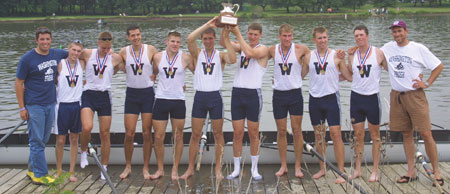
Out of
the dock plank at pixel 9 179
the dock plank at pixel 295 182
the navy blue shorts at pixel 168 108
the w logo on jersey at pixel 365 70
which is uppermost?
the w logo on jersey at pixel 365 70

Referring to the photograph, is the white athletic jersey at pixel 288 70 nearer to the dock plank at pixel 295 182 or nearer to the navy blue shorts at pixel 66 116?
the dock plank at pixel 295 182

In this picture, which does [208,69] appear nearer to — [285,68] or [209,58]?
[209,58]

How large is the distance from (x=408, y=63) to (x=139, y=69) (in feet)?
12.6

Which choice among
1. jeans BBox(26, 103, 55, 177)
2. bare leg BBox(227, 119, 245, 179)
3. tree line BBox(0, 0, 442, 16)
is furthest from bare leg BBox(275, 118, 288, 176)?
tree line BBox(0, 0, 442, 16)

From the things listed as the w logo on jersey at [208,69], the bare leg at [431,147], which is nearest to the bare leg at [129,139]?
the w logo on jersey at [208,69]

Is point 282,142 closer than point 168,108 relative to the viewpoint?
No

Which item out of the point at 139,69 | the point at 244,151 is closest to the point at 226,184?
the point at 244,151

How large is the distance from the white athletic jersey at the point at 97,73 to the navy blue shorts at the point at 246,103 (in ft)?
6.30

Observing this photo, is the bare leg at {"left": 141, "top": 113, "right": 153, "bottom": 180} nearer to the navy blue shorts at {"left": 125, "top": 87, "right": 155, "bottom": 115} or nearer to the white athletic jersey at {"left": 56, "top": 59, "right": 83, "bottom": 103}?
the navy blue shorts at {"left": 125, "top": 87, "right": 155, "bottom": 115}

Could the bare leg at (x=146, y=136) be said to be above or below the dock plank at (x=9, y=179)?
above

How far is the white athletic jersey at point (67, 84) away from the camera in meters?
7.38

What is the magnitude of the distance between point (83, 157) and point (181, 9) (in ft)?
300

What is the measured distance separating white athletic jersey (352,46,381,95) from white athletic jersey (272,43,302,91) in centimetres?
83

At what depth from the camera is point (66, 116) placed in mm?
7406
